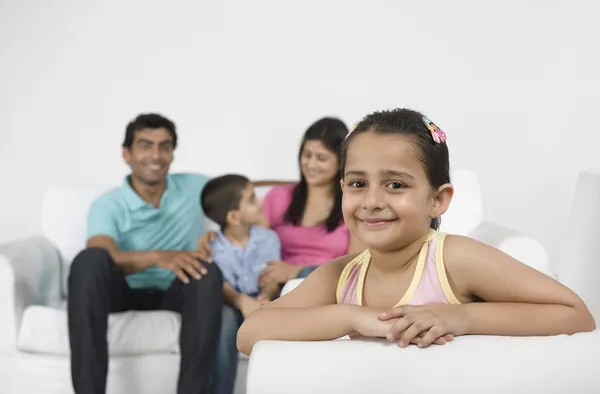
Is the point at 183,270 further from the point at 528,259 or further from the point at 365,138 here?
the point at 365,138

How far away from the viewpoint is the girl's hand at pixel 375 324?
4.23 ft

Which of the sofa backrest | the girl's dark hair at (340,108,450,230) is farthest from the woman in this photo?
the girl's dark hair at (340,108,450,230)

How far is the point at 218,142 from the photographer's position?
402 centimetres

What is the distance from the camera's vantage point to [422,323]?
128 cm

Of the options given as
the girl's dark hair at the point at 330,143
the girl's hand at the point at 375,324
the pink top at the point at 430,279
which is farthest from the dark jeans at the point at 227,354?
the girl's hand at the point at 375,324

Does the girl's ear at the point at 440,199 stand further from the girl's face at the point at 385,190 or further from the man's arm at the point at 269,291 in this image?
the man's arm at the point at 269,291

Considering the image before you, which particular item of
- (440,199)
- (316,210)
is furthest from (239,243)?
(440,199)

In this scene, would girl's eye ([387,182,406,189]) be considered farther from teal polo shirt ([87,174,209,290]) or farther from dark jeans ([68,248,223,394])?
teal polo shirt ([87,174,209,290])

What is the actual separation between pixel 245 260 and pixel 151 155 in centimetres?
52

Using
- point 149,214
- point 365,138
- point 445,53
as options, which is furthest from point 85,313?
point 445,53

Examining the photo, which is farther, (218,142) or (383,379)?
(218,142)

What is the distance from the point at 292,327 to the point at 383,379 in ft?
0.64

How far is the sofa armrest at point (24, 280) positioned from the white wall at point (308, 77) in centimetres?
86

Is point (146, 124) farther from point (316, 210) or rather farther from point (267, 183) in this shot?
point (316, 210)
